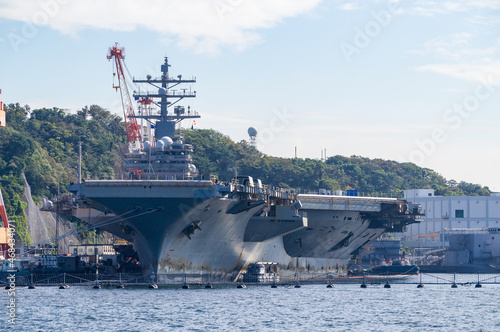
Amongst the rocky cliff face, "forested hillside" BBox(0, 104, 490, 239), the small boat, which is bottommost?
the small boat

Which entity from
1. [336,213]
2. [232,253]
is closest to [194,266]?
[232,253]

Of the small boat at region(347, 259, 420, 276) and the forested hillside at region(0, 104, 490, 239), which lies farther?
the forested hillside at region(0, 104, 490, 239)

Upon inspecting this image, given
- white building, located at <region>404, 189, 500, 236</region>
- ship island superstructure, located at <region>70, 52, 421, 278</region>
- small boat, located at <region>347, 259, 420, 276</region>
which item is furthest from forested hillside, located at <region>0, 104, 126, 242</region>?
white building, located at <region>404, 189, 500, 236</region>

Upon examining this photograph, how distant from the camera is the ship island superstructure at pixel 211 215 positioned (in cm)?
5059

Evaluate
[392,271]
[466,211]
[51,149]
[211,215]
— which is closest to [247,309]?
[211,215]

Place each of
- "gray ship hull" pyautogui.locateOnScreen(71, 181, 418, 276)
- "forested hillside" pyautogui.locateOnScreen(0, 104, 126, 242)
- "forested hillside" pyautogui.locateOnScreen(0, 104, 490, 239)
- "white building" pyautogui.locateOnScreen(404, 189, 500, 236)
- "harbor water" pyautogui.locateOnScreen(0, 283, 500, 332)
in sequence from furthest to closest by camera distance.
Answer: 1. "white building" pyautogui.locateOnScreen(404, 189, 500, 236)
2. "forested hillside" pyautogui.locateOnScreen(0, 104, 490, 239)
3. "forested hillside" pyautogui.locateOnScreen(0, 104, 126, 242)
4. "gray ship hull" pyautogui.locateOnScreen(71, 181, 418, 276)
5. "harbor water" pyautogui.locateOnScreen(0, 283, 500, 332)

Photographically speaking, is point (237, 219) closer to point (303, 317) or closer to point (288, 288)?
point (288, 288)

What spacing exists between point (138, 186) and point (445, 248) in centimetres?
7246

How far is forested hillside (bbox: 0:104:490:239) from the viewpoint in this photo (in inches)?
3949

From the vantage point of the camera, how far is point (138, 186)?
165ft

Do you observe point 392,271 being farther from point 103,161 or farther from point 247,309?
point 103,161

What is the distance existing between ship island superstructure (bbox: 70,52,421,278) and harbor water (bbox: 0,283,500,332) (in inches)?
104

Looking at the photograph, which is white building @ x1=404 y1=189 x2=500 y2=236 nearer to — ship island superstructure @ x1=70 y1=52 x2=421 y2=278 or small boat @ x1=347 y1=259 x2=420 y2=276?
small boat @ x1=347 y1=259 x2=420 y2=276

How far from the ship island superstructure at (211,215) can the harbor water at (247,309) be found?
264 cm
